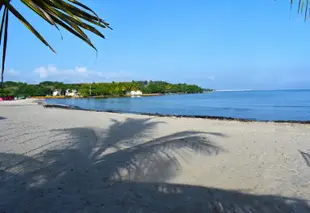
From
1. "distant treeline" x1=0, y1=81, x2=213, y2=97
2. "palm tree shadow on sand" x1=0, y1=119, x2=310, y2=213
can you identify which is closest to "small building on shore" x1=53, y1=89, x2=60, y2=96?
"distant treeline" x1=0, y1=81, x2=213, y2=97

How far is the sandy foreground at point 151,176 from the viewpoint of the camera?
454 centimetres

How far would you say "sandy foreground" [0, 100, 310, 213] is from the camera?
14.9ft

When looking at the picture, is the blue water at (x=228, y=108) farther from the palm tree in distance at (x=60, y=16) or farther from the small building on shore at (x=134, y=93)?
the small building on shore at (x=134, y=93)

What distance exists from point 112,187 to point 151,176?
A: 3.19 feet

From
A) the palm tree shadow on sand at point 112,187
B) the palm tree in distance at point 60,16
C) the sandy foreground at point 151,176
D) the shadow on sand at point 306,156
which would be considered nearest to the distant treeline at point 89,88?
the sandy foreground at point 151,176

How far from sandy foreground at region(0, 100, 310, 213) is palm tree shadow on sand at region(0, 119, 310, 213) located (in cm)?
1

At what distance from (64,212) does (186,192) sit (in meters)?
2.03

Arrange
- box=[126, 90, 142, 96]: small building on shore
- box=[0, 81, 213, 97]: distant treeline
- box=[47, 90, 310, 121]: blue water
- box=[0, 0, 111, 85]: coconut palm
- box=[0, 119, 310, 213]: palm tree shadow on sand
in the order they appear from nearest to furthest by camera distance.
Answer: box=[0, 0, 111, 85]: coconut palm
box=[0, 119, 310, 213]: palm tree shadow on sand
box=[47, 90, 310, 121]: blue water
box=[0, 81, 213, 97]: distant treeline
box=[126, 90, 142, 96]: small building on shore

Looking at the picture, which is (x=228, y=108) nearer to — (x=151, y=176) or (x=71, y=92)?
(x=151, y=176)

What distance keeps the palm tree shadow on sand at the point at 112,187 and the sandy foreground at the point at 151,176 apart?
0.01 metres

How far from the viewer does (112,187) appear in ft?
17.5

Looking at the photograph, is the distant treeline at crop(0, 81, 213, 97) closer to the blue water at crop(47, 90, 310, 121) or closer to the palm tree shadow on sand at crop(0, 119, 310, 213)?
the blue water at crop(47, 90, 310, 121)

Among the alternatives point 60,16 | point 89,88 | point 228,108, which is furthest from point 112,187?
point 89,88

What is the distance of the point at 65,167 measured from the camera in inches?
258
